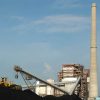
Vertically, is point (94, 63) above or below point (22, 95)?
above

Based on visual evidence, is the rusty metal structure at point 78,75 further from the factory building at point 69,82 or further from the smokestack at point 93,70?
the smokestack at point 93,70

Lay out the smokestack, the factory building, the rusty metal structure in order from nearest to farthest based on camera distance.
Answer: the smokestack, the factory building, the rusty metal structure

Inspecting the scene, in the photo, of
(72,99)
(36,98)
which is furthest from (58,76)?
(36,98)

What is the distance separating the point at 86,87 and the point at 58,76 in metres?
12.2

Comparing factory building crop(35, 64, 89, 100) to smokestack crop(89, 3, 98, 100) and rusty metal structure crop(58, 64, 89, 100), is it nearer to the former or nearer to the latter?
rusty metal structure crop(58, 64, 89, 100)

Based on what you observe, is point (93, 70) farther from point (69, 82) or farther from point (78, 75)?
point (78, 75)

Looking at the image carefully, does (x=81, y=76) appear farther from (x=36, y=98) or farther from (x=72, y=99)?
(x=36, y=98)

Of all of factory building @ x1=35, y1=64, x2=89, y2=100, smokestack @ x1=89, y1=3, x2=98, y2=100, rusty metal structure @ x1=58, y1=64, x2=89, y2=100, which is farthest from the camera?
rusty metal structure @ x1=58, y1=64, x2=89, y2=100

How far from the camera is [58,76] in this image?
4279 inches

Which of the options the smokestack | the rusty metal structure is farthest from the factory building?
the smokestack

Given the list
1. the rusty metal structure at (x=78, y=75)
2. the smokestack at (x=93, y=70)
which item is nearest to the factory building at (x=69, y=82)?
the rusty metal structure at (x=78, y=75)

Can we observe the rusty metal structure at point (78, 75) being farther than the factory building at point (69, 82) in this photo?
Yes

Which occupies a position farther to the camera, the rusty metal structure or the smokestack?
the rusty metal structure

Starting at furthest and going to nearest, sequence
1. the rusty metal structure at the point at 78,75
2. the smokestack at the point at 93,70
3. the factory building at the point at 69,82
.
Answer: the rusty metal structure at the point at 78,75 < the factory building at the point at 69,82 < the smokestack at the point at 93,70
